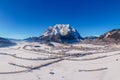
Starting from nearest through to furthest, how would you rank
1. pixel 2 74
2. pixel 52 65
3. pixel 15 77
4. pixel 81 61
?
pixel 15 77, pixel 2 74, pixel 52 65, pixel 81 61

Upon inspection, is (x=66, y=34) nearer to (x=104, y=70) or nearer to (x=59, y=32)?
(x=59, y=32)

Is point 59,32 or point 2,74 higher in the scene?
point 59,32

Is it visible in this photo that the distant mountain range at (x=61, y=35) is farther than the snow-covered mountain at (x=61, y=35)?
No

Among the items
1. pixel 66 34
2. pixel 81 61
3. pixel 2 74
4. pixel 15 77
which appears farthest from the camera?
pixel 66 34

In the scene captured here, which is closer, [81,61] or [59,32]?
[81,61]

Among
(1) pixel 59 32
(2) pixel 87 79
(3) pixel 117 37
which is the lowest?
(2) pixel 87 79

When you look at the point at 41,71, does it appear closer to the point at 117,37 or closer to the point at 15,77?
the point at 15,77

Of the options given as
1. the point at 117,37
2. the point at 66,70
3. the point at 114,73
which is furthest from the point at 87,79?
the point at 117,37

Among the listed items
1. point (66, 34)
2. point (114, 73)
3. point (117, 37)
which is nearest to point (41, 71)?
point (114, 73)

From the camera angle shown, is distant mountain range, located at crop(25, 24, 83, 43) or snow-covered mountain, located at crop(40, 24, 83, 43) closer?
distant mountain range, located at crop(25, 24, 83, 43)
